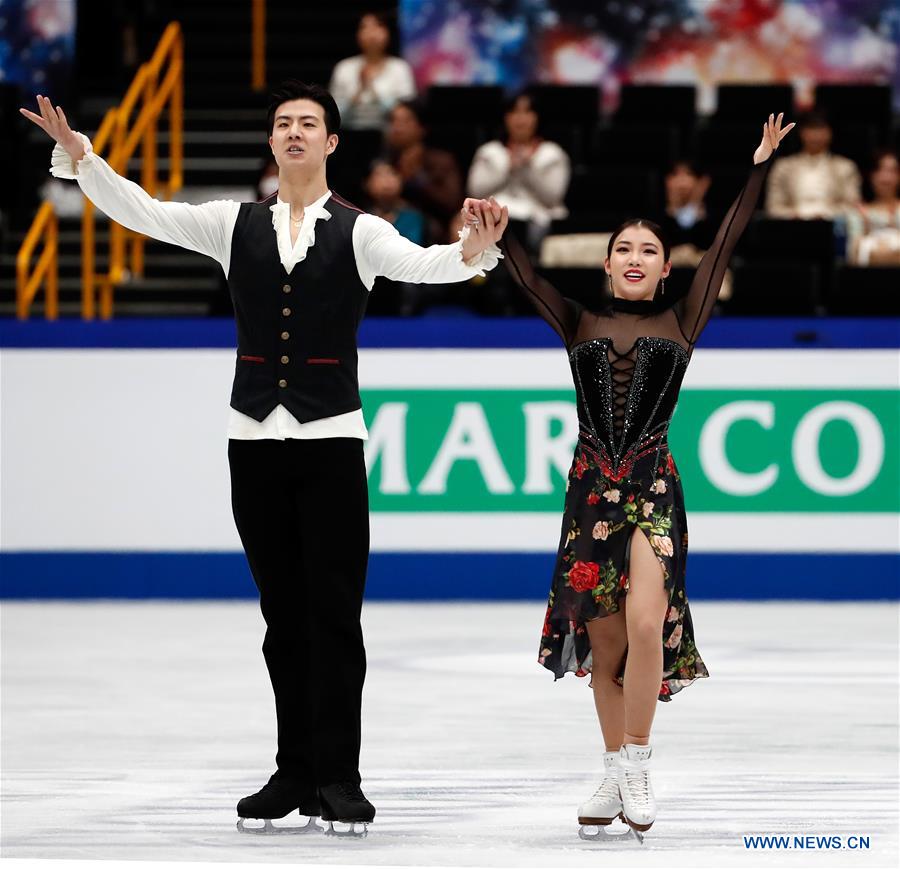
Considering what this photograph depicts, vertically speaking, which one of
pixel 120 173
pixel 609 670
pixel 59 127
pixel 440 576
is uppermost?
pixel 120 173

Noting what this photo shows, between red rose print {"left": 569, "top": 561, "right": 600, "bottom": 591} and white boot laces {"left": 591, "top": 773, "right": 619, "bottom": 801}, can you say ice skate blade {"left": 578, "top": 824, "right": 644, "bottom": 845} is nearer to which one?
white boot laces {"left": 591, "top": 773, "right": 619, "bottom": 801}

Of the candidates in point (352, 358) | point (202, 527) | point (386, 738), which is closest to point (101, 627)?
point (202, 527)

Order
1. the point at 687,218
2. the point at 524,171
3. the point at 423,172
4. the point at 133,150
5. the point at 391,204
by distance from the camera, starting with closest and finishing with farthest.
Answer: the point at 391,204 < the point at 687,218 < the point at 423,172 < the point at 524,171 < the point at 133,150

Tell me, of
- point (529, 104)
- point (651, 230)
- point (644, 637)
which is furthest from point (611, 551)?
point (529, 104)

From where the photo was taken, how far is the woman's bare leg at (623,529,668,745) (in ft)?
15.0

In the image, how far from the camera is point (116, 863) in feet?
14.3

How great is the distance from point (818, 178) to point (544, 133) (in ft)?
5.66

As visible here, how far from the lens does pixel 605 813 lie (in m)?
4.68

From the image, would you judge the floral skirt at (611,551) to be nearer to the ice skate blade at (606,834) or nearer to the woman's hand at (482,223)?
the ice skate blade at (606,834)

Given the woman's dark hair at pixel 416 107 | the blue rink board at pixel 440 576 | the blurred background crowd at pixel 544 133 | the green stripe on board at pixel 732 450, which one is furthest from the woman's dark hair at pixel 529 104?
the blue rink board at pixel 440 576

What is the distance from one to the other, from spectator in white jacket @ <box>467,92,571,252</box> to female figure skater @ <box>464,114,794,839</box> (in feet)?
20.5

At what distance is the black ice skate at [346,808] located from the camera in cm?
468

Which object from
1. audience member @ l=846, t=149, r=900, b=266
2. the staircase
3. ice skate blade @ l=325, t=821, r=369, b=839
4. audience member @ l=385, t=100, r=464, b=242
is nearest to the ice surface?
ice skate blade @ l=325, t=821, r=369, b=839

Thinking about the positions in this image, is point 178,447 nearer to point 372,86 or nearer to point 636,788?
point 372,86
